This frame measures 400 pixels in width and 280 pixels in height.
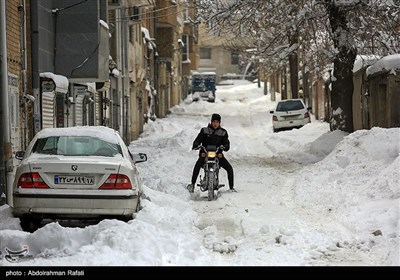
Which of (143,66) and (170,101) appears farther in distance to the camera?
(170,101)

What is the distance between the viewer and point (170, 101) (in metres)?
62.6

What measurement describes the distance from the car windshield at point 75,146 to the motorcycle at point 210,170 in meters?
3.16

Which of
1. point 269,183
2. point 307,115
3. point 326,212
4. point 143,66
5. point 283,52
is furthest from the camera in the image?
point 143,66

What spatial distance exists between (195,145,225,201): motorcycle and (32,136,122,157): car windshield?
3.16 metres

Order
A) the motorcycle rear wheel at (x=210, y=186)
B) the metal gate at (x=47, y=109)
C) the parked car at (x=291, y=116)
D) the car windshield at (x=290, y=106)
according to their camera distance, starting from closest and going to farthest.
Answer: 1. the motorcycle rear wheel at (x=210, y=186)
2. the metal gate at (x=47, y=109)
3. the parked car at (x=291, y=116)
4. the car windshield at (x=290, y=106)

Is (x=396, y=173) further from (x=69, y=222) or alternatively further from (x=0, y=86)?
(x=0, y=86)

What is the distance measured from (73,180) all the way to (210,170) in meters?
4.51

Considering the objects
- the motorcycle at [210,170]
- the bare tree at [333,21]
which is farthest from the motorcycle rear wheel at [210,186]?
the bare tree at [333,21]

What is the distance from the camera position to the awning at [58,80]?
17.8 m

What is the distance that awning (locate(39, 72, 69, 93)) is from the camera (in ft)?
58.2

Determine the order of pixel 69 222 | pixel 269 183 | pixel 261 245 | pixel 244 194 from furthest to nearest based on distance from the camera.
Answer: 1. pixel 269 183
2. pixel 244 194
3. pixel 69 222
4. pixel 261 245

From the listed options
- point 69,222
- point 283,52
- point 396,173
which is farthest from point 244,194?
point 283,52

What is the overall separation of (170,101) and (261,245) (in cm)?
5412

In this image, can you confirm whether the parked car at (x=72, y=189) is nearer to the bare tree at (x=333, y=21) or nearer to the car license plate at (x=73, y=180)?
the car license plate at (x=73, y=180)
